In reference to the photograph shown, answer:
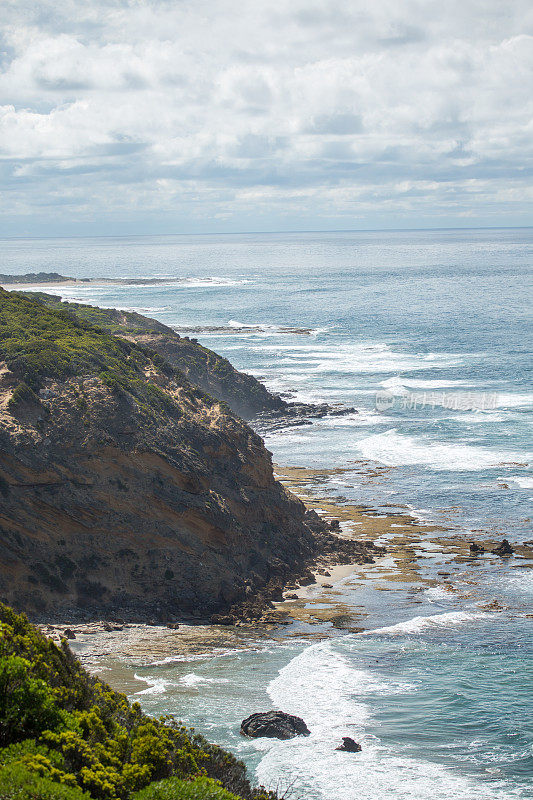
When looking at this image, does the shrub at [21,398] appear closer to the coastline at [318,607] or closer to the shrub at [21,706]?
the coastline at [318,607]

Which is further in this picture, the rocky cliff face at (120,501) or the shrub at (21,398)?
the shrub at (21,398)

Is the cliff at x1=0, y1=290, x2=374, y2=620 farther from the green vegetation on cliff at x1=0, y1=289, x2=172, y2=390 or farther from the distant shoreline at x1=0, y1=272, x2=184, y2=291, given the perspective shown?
the distant shoreline at x1=0, y1=272, x2=184, y2=291

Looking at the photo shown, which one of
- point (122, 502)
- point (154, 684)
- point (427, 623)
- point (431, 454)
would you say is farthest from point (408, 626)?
point (431, 454)

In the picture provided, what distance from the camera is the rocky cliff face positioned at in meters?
30.6

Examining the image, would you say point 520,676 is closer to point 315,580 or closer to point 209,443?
point 315,580

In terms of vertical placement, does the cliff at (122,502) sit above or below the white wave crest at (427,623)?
above

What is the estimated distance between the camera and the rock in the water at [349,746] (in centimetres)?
2097

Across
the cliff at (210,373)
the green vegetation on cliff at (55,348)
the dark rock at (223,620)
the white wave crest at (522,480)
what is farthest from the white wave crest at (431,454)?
the dark rock at (223,620)

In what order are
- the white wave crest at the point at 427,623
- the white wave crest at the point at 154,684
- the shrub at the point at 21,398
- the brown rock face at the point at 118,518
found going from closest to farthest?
the white wave crest at the point at 154,684 < the white wave crest at the point at 427,623 < the brown rock face at the point at 118,518 < the shrub at the point at 21,398

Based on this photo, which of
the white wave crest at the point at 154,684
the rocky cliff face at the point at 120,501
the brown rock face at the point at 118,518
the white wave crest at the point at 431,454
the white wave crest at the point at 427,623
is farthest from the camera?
the white wave crest at the point at 431,454

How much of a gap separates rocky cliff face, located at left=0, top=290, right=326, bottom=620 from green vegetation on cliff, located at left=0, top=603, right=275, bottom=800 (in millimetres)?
12190

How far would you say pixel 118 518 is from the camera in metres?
32.2

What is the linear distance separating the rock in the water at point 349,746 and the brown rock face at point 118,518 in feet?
36.4

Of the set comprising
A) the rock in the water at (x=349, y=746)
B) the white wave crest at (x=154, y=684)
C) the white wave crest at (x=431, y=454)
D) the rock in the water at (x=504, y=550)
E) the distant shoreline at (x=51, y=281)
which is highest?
the distant shoreline at (x=51, y=281)
